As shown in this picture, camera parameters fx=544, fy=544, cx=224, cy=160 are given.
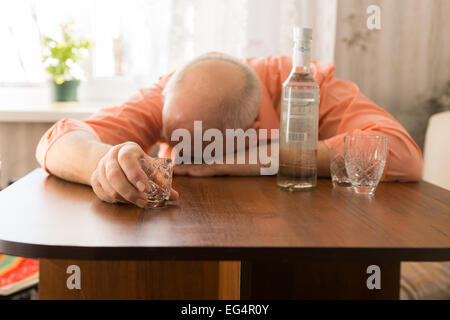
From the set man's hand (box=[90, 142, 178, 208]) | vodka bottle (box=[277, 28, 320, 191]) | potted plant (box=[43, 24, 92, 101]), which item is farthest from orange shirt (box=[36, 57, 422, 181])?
potted plant (box=[43, 24, 92, 101])

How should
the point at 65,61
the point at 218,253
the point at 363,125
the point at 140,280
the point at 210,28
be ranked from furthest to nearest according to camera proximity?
the point at 65,61 < the point at 210,28 < the point at 363,125 < the point at 140,280 < the point at 218,253

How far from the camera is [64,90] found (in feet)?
8.27

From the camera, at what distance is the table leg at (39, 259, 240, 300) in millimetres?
1286

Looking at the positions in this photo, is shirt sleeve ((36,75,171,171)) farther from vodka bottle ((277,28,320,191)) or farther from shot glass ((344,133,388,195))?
shot glass ((344,133,388,195))

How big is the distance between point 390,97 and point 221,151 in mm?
1402

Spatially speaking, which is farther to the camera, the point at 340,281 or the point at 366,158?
the point at 340,281

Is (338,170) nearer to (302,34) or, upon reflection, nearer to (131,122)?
(302,34)

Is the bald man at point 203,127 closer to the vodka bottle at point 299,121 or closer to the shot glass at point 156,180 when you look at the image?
the shot glass at point 156,180

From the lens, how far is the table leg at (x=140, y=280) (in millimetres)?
1286

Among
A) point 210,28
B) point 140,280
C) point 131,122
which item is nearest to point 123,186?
point 140,280

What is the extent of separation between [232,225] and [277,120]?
33.7 inches

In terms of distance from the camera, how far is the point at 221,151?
4.28ft

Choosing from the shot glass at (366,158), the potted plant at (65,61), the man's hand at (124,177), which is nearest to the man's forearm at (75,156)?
the man's hand at (124,177)
